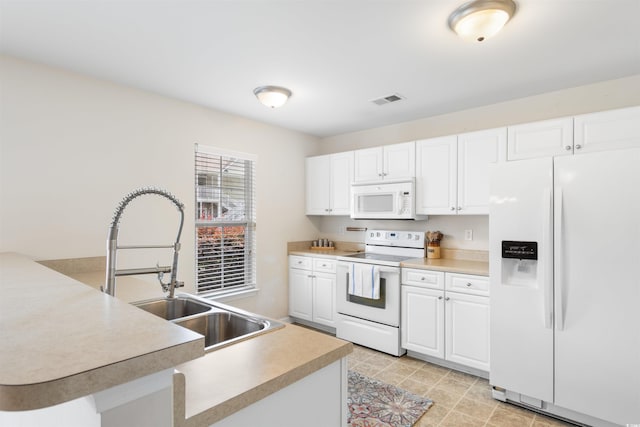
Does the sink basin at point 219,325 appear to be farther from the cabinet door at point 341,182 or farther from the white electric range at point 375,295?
the cabinet door at point 341,182

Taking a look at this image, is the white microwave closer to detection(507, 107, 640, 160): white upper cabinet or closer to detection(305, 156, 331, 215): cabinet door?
detection(305, 156, 331, 215): cabinet door

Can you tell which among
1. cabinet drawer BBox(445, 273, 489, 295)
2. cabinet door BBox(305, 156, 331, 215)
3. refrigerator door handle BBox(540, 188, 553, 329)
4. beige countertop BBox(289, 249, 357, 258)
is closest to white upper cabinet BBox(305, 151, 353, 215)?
cabinet door BBox(305, 156, 331, 215)

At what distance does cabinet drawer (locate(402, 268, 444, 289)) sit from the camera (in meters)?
2.97

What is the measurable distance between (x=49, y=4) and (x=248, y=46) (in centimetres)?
105

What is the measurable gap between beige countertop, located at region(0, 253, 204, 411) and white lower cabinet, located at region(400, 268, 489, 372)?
8.59 ft

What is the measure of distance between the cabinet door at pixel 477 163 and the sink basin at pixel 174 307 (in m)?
2.45

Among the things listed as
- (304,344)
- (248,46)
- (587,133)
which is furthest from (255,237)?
(587,133)

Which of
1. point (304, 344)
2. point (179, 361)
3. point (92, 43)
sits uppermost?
point (92, 43)

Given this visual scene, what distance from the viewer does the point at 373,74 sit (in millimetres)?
2605

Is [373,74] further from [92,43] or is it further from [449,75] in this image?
[92,43]

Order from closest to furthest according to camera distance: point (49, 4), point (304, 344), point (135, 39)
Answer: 1. point (304, 344)
2. point (49, 4)
3. point (135, 39)

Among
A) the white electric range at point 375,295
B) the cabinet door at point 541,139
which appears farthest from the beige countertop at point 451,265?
the cabinet door at point 541,139

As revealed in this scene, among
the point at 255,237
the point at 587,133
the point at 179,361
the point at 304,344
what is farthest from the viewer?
the point at 255,237

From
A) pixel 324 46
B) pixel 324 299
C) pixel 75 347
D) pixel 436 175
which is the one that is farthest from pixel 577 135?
pixel 75 347
